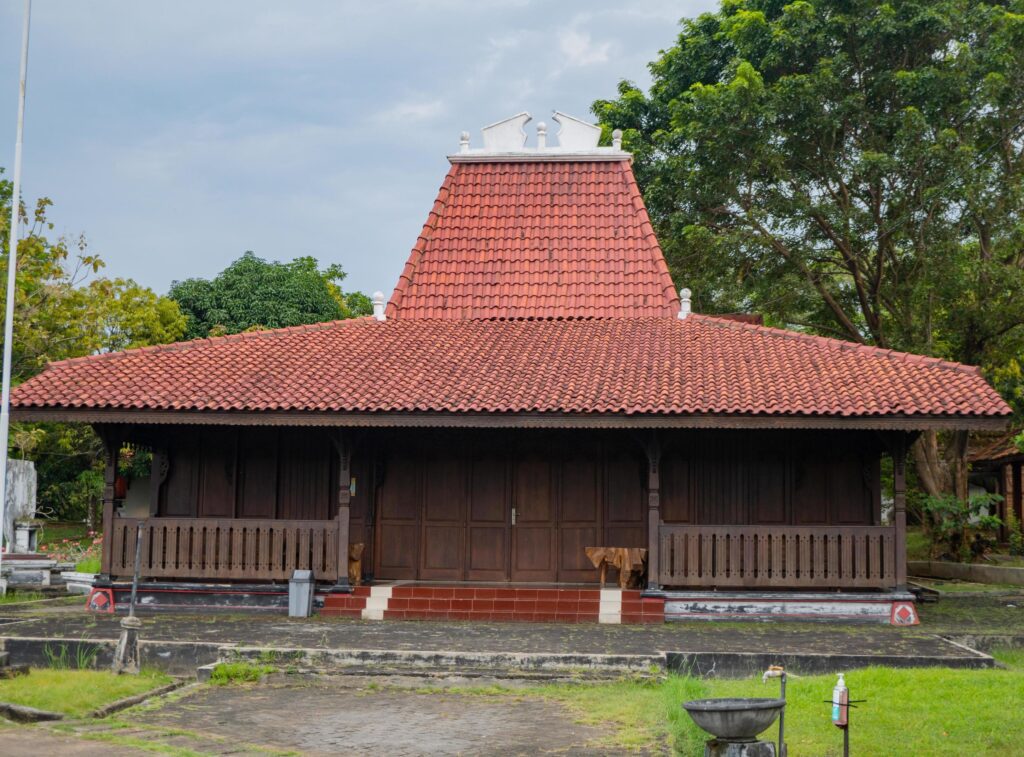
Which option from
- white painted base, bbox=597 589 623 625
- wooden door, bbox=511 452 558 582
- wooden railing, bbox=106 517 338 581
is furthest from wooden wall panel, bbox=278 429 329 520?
white painted base, bbox=597 589 623 625

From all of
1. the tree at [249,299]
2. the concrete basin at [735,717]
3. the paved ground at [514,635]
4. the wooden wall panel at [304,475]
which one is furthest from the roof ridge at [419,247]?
the tree at [249,299]

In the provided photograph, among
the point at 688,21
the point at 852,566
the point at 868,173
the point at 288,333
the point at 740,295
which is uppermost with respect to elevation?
the point at 688,21

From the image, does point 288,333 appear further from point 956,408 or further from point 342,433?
point 956,408

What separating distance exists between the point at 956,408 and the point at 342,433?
7487 mm

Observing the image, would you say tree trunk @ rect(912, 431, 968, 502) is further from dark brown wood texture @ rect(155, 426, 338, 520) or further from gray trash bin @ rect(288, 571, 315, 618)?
gray trash bin @ rect(288, 571, 315, 618)

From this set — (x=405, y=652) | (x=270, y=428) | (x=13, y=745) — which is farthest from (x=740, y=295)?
(x=13, y=745)

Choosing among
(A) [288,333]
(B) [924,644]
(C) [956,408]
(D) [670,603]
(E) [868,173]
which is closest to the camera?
(B) [924,644]

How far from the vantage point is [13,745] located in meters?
7.85

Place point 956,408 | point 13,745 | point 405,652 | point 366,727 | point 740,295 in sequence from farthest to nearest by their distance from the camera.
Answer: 1. point 740,295
2. point 956,408
3. point 405,652
4. point 366,727
5. point 13,745

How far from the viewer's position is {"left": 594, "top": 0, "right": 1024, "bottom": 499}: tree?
2148cm

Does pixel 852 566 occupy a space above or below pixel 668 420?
below

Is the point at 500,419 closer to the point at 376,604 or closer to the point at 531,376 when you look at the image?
the point at 531,376

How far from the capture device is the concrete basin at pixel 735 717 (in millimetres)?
6555

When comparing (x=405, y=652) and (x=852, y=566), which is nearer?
(x=405, y=652)
